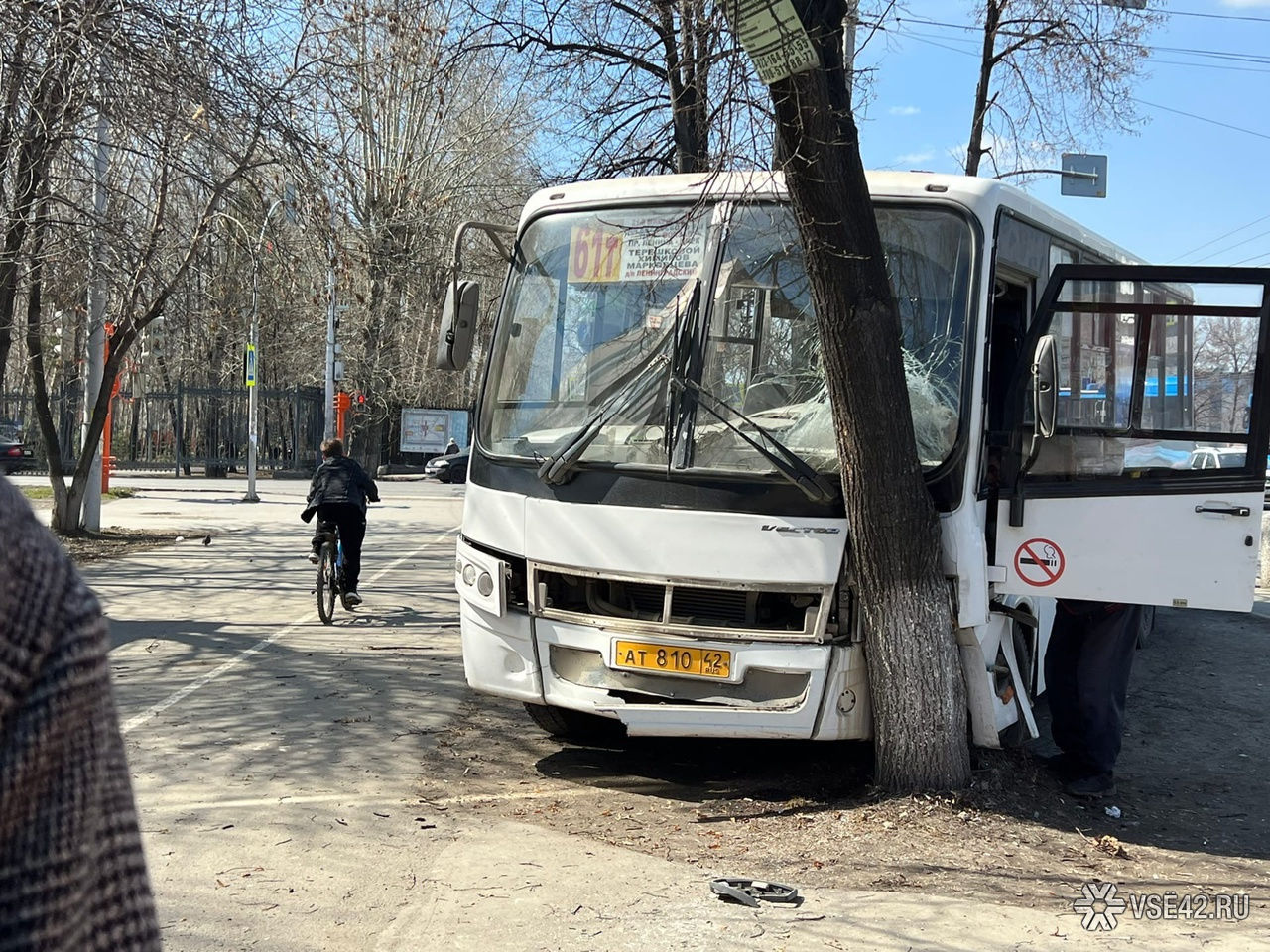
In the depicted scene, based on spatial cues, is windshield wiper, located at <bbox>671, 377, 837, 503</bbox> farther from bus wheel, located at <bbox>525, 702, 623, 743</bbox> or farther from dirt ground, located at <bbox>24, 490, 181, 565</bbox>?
dirt ground, located at <bbox>24, 490, 181, 565</bbox>

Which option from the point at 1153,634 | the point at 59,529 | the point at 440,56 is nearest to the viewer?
the point at 440,56

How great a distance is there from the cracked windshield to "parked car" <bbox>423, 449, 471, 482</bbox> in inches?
1232

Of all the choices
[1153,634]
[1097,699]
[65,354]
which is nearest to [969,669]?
[1097,699]

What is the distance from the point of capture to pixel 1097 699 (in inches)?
258

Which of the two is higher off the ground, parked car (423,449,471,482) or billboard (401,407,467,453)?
billboard (401,407,467,453)

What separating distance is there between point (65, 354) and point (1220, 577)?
19717 millimetres

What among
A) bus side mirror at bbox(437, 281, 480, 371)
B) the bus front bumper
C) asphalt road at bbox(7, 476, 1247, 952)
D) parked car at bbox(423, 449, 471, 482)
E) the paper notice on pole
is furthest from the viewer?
parked car at bbox(423, 449, 471, 482)

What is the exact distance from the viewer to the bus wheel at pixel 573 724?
7.32 m

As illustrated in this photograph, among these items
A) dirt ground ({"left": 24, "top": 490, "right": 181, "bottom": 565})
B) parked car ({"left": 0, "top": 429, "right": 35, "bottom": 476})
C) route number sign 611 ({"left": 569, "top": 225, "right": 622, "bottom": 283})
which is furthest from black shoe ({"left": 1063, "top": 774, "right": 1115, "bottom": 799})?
parked car ({"left": 0, "top": 429, "right": 35, "bottom": 476})

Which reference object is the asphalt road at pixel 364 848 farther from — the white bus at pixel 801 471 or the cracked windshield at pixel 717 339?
the cracked windshield at pixel 717 339

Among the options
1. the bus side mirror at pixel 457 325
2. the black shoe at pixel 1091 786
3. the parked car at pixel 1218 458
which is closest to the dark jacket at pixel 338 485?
the bus side mirror at pixel 457 325

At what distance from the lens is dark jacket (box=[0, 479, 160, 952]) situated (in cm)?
98

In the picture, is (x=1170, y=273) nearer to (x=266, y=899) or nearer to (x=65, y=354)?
(x=266, y=899)

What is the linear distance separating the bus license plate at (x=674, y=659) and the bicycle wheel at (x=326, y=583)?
590 centimetres
